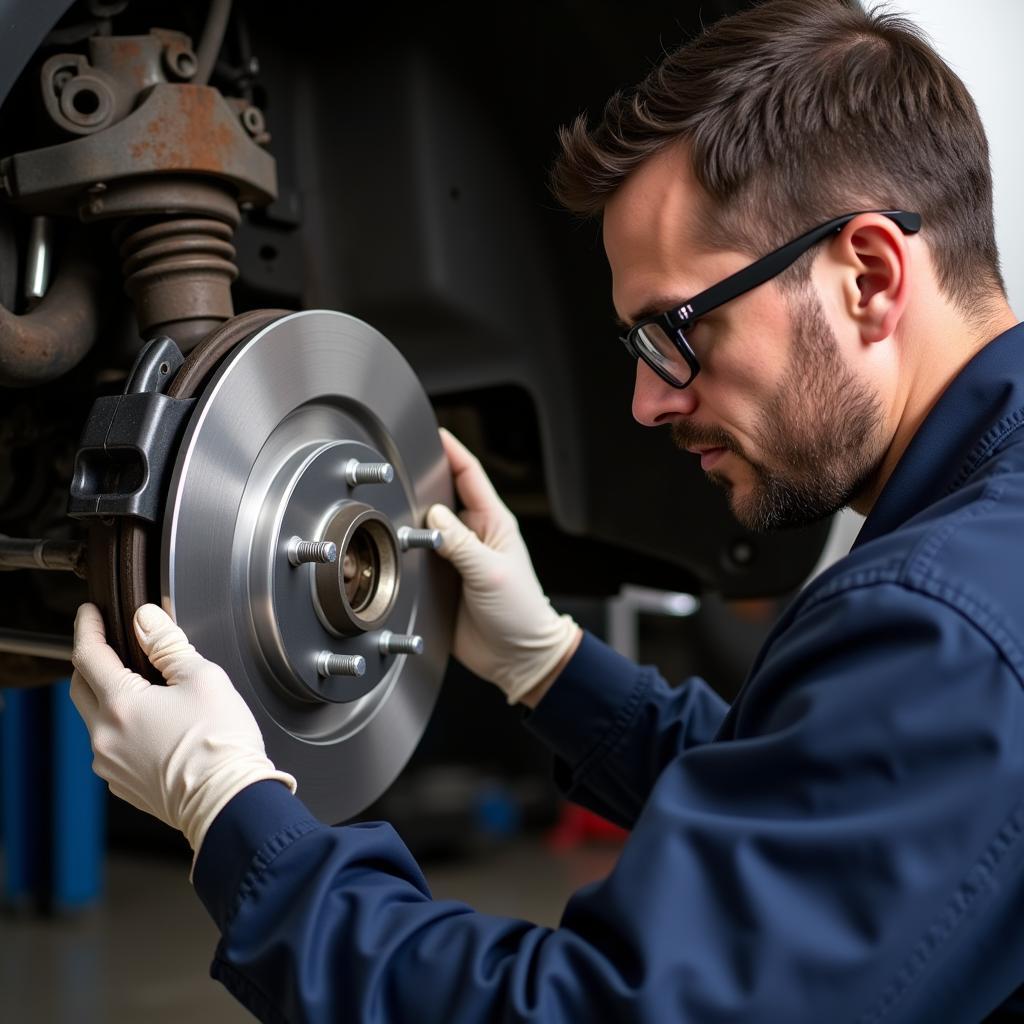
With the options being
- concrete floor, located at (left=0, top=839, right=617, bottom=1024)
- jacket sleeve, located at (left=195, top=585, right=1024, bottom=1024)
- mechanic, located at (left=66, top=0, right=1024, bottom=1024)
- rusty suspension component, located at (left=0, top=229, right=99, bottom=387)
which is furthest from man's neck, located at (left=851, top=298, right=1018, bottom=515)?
concrete floor, located at (left=0, top=839, right=617, bottom=1024)

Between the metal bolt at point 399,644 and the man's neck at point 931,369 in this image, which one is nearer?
the man's neck at point 931,369

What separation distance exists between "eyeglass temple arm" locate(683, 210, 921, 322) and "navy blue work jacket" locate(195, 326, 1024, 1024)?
17 cm

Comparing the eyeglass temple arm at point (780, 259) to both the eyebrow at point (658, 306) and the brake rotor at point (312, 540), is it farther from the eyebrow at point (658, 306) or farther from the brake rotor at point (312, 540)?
the brake rotor at point (312, 540)

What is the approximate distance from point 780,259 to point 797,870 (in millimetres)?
372

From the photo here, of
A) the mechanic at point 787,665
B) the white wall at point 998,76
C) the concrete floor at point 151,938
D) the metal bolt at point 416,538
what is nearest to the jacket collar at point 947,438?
the mechanic at point 787,665

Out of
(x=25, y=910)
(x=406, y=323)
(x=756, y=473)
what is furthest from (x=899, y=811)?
(x=25, y=910)

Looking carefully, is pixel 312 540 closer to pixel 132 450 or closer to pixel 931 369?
pixel 132 450

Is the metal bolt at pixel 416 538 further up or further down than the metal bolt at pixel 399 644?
further up

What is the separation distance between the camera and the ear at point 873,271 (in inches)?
28.6

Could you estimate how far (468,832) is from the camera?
3.64m

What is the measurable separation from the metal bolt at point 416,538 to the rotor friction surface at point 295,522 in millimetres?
14

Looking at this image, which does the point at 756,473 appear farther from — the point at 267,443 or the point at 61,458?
the point at 61,458

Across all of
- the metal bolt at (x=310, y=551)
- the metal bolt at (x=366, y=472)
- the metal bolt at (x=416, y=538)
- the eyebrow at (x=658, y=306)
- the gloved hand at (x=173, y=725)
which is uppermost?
the eyebrow at (x=658, y=306)

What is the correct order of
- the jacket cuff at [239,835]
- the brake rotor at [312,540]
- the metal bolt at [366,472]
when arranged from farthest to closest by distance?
the metal bolt at [366,472] → the brake rotor at [312,540] → the jacket cuff at [239,835]
